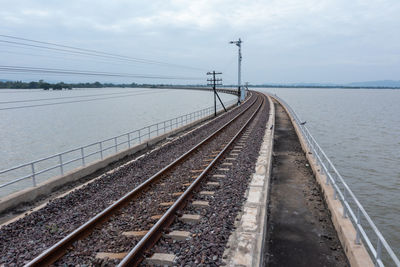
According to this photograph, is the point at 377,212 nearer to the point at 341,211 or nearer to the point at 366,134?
the point at 341,211

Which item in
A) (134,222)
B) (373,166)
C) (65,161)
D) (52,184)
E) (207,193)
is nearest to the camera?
(134,222)

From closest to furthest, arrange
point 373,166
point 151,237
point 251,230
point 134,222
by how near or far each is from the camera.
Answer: point 151,237, point 251,230, point 134,222, point 373,166

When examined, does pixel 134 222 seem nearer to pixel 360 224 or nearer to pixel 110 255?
pixel 110 255

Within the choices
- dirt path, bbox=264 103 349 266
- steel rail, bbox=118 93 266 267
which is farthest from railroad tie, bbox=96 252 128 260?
dirt path, bbox=264 103 349 266

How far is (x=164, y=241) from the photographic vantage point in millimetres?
6496

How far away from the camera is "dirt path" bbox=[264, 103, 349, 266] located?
637cm

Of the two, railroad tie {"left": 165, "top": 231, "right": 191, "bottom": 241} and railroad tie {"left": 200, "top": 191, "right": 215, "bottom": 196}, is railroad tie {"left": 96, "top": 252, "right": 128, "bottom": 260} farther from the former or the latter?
railroad tie {"left": 200, "top": 191, "right": 215, "bottom": 196}

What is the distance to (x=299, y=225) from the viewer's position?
7.82 metres

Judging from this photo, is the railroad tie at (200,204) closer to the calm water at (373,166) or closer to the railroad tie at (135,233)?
the railroad tie at (135,233)

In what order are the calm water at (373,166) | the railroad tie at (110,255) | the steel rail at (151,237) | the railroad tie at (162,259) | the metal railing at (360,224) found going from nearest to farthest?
the metal railing at (360,224)
the steel rail at (151,237)
the railroad tie at (162,259)
the railroad tie at (110,255)
the calm water at (373,166)

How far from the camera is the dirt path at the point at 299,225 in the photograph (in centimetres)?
637

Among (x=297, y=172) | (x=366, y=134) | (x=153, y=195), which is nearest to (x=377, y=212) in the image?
(x=297, y=172)

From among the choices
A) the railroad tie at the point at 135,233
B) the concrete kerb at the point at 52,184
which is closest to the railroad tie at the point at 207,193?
the railroad tie at the point at 135,233

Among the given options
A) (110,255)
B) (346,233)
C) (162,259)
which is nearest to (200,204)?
(162,259)
